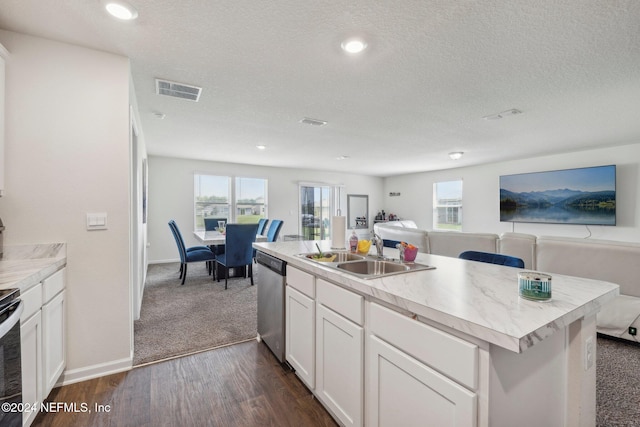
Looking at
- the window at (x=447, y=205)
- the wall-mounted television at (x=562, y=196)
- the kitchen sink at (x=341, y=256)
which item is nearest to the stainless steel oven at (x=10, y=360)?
the kitchen sink at (x=341, y=256)

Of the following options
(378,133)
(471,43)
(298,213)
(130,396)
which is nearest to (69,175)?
(130,396)

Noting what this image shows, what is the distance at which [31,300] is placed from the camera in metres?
1.50

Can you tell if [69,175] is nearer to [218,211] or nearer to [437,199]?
[218,211]

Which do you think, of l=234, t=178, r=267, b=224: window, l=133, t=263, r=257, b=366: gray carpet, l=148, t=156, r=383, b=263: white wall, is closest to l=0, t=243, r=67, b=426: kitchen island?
l=133, t=263, r=257, b=366: gray carpet

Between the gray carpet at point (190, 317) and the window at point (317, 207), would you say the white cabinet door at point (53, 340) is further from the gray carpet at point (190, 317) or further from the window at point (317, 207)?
the window at point (317, 207)

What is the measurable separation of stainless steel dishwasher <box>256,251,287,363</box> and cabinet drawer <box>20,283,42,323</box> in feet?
4.67

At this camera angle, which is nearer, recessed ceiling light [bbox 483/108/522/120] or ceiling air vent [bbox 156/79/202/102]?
ceiling air vent [bbox 156/79/202/102]

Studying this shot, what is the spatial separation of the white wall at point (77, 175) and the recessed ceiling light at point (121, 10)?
0.56 meters

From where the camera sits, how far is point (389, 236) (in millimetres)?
4875

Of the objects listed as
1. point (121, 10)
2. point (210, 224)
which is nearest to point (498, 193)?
point (210, 224)

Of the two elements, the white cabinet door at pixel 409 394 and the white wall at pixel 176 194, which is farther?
the white wall at pixel 176 194

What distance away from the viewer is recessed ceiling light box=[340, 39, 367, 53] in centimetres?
197

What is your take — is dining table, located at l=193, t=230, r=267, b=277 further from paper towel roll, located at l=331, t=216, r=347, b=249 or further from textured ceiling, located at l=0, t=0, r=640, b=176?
paper towel roll, located at l=331, t=216, r=347, b=249

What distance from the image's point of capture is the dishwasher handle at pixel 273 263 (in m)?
2.21
